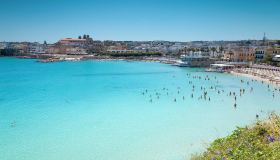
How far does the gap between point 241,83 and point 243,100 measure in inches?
605

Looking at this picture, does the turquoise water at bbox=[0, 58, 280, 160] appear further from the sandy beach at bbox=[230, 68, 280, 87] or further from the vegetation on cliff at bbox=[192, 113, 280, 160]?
the sandy beach at bbox=[230, 68, 280, 87]

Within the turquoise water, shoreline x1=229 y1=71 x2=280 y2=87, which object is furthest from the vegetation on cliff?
shoreline x1=229 y1=71 x2=280 y2=87

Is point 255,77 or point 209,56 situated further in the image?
point 209,56

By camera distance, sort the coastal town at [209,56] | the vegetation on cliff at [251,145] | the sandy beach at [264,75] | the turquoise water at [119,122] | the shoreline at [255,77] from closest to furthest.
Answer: the vegetation on cliff at [251,145], the turquoise water at [119,122], the shoreline at [255,77], the sandy beach at [264,75], the coastal town at [209,56]

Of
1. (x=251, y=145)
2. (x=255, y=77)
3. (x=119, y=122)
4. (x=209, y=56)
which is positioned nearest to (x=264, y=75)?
(x=255, y=77)

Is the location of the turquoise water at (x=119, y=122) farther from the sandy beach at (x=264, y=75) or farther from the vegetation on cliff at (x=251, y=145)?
the sandy beach at (x=264, y=75)

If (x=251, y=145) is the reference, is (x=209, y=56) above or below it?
below

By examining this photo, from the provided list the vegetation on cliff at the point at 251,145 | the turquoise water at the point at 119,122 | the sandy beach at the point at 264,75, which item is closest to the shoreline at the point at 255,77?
the sandy beach at the point at 264,75

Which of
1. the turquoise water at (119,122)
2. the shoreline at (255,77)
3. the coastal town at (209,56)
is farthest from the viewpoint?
the coastal town at (209,56)

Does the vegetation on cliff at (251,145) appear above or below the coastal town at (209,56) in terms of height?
above

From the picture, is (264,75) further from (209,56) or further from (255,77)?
(209,56)

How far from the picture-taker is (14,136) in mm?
22391

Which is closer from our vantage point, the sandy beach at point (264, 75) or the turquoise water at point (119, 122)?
the turquoise water at point (119, 122)

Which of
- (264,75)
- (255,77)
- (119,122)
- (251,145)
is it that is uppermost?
(251,145)
